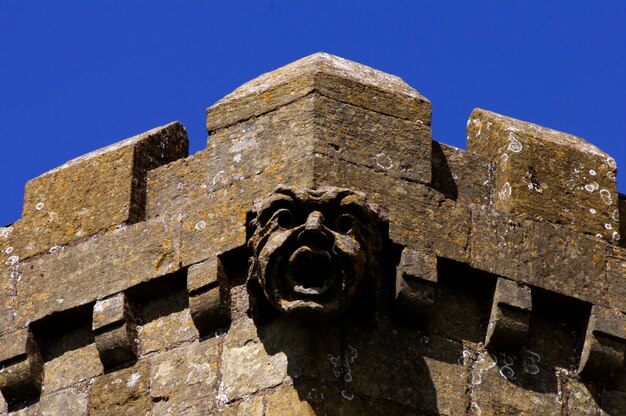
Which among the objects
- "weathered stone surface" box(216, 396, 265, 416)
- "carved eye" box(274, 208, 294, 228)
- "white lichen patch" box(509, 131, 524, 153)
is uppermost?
"white lichen patch" box(509, 131, 524, 153)

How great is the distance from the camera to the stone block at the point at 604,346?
13742 millimetres

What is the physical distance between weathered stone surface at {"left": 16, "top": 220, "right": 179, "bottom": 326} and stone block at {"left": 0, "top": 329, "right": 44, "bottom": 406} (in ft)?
0.35

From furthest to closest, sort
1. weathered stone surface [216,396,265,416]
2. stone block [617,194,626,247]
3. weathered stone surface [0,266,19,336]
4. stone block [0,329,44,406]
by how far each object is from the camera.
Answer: stone block [617,194,626,247], weathered stone surface [0,266,19,336], stone block [0,329,44,406], weathered stone surface [216,396,265,416]

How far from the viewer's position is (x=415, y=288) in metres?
13.5

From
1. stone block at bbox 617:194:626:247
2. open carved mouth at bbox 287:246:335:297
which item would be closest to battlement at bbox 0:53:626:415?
open carved mouth at bbox 287:246:335:297

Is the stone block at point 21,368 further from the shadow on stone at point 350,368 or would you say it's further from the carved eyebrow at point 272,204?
the carved eyebrow at point 272,204

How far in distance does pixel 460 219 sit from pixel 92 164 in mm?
2022

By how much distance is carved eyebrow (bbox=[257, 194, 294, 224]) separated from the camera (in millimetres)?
13148

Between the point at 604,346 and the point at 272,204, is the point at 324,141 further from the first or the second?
the point at 604,346

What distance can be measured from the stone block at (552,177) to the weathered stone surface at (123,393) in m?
1.96

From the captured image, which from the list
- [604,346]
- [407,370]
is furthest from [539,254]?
[407,370]

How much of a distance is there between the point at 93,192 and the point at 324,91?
139 cm

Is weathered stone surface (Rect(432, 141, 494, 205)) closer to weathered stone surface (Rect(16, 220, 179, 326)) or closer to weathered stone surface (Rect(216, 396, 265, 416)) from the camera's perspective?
weathered stone surface (Rect(16, 220, 179, 326))

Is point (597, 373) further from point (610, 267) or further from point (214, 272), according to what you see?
point (214, 272)
